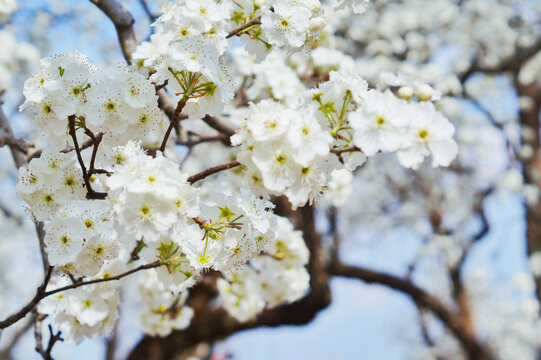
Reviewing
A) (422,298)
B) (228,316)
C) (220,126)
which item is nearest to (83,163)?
(220,126)

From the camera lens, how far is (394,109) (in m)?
1.28

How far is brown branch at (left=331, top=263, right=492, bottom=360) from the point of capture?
6.41 m

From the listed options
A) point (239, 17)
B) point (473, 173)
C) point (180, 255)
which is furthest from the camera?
point (473, 173)

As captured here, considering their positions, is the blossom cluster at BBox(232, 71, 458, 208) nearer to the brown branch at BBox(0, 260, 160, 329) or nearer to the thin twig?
the brown branch at BBox(0, 260, 160, 329)

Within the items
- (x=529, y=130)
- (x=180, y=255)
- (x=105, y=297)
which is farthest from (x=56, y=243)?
(x=529, y=130)

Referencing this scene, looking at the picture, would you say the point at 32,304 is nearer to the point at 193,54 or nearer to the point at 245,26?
the point at 193,54

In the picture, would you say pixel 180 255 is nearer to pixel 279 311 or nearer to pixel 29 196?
pixel 29 196

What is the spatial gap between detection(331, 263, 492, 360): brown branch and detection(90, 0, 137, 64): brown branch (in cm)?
452

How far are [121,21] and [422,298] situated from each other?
570 cm

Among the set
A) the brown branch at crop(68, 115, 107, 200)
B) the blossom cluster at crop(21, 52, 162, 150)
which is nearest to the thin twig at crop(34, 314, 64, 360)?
the brown branch at crop(68, 115, 107, 200)

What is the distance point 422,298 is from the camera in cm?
681

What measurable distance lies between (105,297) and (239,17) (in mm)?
1210

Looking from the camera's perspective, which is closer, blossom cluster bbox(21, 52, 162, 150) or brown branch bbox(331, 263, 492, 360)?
blossom cluster bbox(21, 52, 162, 150)

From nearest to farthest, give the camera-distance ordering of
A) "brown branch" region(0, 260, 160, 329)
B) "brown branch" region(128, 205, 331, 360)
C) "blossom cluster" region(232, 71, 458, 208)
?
"blossom cluster" region(232, 71, 458, 208) < "brown branch" region(0, 260, 160, 329) < "brown branch" region(128, 205, 331, 360)
